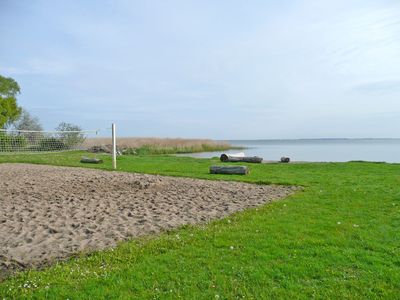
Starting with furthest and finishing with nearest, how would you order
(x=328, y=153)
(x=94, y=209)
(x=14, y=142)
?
(x=328, y=153)
(x=14, y=142)
(x=94, y=209)

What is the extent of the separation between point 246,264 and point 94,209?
4.03 meters

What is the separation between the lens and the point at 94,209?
7156 mm

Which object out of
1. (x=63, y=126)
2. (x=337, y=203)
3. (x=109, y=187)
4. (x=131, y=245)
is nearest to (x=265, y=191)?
(x=337, y=203)

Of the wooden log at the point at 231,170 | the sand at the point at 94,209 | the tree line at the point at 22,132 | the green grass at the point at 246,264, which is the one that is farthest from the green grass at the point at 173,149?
the green grass at the point at 246,264

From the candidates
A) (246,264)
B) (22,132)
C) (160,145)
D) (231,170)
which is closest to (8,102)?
(22,132)

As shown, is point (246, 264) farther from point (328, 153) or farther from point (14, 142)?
point (328, 153)

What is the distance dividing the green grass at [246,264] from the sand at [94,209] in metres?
0.51

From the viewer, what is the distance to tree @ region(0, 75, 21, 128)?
34.8 meters

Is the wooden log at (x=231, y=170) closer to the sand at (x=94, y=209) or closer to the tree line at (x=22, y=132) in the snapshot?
the sand at (x=94, y=209)

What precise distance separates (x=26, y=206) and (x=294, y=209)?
5.37 meters

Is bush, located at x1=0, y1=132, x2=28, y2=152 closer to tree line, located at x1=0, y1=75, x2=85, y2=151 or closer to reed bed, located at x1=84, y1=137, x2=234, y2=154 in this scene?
tree line, located at x1=0, y1=75, x2=85, y2=151

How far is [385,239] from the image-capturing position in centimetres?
497

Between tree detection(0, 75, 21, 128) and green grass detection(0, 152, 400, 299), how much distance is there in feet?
114

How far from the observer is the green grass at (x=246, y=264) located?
346cm
